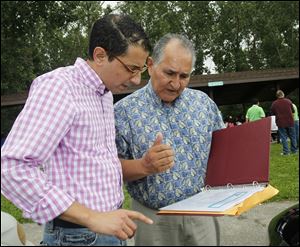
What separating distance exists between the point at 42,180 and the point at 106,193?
190 millimetres

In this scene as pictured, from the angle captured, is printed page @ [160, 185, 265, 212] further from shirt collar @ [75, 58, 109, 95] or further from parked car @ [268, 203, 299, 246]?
shirt collar @ [75, 58, 109, 95]

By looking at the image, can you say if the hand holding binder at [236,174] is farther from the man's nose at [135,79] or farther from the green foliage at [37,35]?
the green foliage at [37,35]

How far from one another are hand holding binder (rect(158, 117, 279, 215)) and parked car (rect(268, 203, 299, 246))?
57 mm

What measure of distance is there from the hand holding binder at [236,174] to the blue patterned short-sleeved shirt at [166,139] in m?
0.05

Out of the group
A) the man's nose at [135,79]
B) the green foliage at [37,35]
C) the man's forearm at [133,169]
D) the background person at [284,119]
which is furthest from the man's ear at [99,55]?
the green foliage at [37,35]

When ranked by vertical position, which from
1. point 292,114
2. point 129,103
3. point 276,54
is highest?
point 276,54

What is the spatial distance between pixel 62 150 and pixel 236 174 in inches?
22.7

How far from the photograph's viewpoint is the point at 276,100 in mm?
6301

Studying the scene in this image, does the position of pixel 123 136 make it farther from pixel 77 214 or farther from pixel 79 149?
pixel 77 214

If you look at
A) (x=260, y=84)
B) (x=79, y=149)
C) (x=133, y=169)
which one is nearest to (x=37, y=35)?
(x=260, y=84)

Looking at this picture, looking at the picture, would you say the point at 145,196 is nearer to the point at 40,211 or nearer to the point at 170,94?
the point at 170,94

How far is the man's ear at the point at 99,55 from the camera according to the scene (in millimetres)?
1008

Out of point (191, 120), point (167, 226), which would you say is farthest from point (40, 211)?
point (191, 120)

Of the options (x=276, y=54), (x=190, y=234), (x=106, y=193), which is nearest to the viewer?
(x=106, y=193)
